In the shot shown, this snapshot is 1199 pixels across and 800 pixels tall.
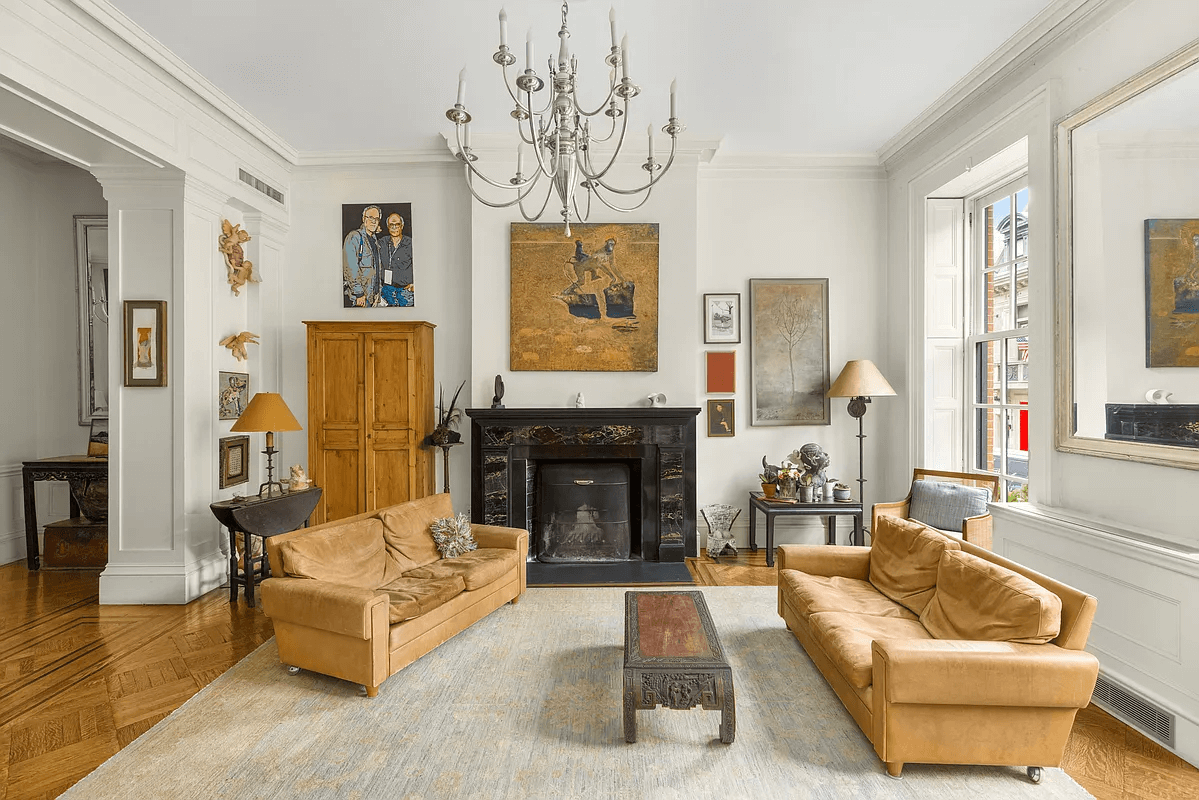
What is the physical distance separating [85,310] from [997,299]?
786cm

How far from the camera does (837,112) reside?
199 inches

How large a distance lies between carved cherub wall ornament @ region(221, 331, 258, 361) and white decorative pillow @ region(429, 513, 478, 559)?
2264mm

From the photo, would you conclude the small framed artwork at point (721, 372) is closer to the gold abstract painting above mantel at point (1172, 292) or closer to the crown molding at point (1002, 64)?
the crown molding at point (1002, 64)

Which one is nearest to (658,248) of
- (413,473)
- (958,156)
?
(958,156)

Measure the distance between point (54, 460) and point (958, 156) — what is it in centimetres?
764

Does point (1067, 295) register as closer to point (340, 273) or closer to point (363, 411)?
point (363, 411)

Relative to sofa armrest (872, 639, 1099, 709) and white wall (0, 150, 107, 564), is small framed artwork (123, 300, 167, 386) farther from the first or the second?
sofa armrest (872, 639, 1099, 709)

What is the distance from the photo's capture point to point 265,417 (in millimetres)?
4719

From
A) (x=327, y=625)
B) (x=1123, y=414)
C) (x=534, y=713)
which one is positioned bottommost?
(x=534, y=713)

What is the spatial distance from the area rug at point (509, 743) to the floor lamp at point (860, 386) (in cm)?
256

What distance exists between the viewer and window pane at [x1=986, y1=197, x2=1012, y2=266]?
4.95 m

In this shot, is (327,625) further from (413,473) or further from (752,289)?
(752,289)

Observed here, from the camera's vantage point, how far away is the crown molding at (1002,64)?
3494 mm

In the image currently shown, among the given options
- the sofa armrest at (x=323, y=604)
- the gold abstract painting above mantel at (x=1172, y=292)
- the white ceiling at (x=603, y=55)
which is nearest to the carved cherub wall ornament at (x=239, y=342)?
the white ceiling at (x=603, y=55)
